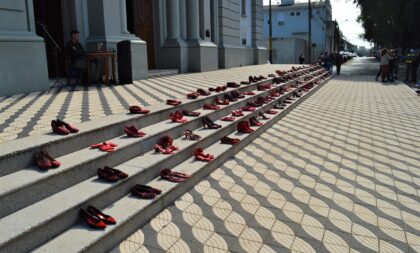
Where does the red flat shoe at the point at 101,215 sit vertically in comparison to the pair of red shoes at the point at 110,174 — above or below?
below

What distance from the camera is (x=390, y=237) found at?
3.56 meters

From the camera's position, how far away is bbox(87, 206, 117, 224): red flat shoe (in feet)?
11.1

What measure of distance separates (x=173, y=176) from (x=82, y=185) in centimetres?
116

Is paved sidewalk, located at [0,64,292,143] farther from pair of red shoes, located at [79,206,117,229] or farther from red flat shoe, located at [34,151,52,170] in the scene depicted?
pair of red shoes, located at [79,206,117,229]

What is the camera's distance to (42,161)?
12.0ft

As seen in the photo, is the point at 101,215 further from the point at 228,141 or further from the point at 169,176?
the point at 228,141

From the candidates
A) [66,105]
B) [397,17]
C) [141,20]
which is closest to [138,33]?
[141,20]

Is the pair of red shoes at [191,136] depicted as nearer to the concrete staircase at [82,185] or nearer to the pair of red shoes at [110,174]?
the concrete staircase at [82,185]

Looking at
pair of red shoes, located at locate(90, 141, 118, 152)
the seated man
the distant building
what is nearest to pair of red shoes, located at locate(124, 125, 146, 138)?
pair of red shoes, located at locate(90, 141, 118, 152)

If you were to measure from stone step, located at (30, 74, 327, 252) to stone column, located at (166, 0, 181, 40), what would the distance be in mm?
11330

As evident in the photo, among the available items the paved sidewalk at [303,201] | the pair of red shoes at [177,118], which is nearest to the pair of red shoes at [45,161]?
the paved sidewalk at [303,201]

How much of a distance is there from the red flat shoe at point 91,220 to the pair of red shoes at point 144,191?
70cm

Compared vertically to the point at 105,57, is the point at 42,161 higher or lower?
lower

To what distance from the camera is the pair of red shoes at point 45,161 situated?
3.62 m
